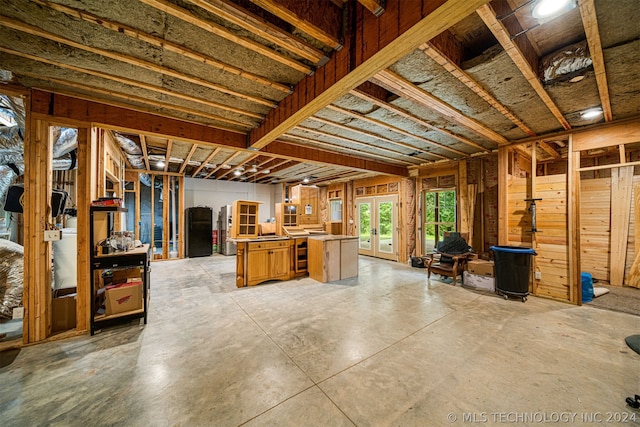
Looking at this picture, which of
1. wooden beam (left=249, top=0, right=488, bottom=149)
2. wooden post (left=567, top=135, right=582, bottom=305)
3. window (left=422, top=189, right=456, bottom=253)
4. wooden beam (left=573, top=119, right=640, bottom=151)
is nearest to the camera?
wooden beam (left=249, top=0, right=488, bottom=149)

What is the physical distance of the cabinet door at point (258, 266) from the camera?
4492mm

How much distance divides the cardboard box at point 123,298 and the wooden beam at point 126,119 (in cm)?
206

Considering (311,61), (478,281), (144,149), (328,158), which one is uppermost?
(311,61)

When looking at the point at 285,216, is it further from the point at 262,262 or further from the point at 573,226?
the point at 573,226

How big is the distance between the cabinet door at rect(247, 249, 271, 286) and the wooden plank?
22.9 ft

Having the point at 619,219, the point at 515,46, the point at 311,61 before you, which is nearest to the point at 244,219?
the point at 311,61

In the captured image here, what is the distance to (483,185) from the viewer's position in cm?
522

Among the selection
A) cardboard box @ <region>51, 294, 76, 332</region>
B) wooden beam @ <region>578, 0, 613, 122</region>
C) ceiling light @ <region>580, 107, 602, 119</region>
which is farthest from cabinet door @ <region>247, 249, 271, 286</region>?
ceiling light @ <region>580, 107, 602, 119</region>

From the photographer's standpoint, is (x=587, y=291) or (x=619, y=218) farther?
A: (x=619, y=218)

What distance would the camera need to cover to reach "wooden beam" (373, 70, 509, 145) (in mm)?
2316

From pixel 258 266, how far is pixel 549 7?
16.0ft

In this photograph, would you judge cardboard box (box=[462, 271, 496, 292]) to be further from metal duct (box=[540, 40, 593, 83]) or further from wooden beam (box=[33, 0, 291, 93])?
wooden beam (box=[33, 0, 291, 93])

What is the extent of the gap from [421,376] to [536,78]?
310 centimetres

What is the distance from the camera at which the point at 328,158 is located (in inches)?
197
